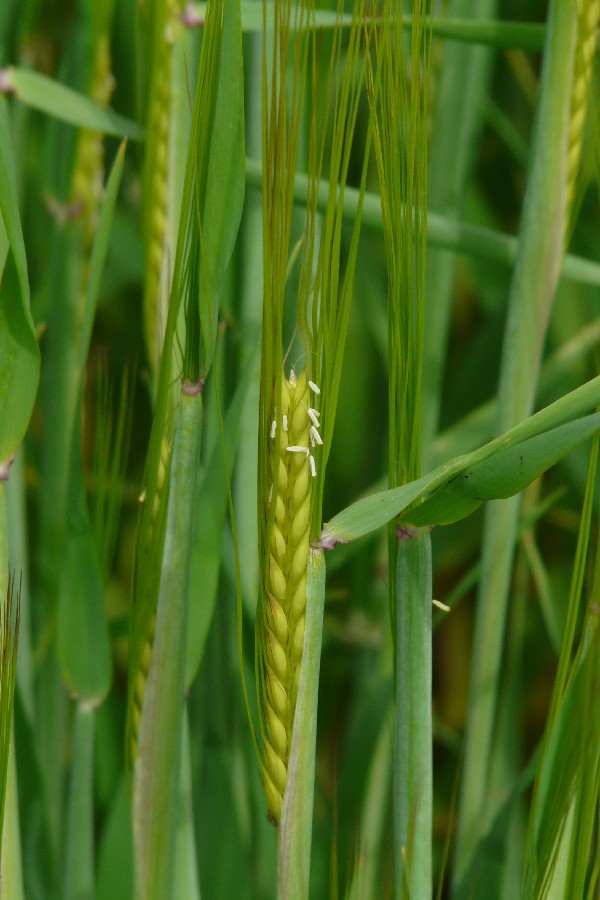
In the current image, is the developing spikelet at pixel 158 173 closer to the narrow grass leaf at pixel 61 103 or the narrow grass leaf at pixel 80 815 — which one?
the narrow grass leaf at pixel 61 103

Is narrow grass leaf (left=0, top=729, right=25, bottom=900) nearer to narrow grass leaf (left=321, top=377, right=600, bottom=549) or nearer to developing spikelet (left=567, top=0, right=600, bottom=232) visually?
narrow grass leaf (left=321, top=377, right=600, bottom=549)

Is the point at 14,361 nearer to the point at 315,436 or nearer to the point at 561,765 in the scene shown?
the point at 315,436

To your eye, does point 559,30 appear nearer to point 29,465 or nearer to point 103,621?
point 103,621

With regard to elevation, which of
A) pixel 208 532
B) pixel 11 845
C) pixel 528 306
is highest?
pixel 528 306

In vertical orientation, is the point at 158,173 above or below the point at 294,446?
above

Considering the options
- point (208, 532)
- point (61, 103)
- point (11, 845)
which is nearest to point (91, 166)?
point (61, 103)

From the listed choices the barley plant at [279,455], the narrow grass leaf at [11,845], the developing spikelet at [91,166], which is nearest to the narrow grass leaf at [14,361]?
the barley plant at [279,455]

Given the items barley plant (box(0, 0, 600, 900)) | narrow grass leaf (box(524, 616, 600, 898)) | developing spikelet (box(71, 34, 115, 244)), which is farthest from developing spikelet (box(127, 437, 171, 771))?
developing spikelet (box(71, 34, 115, 244))
